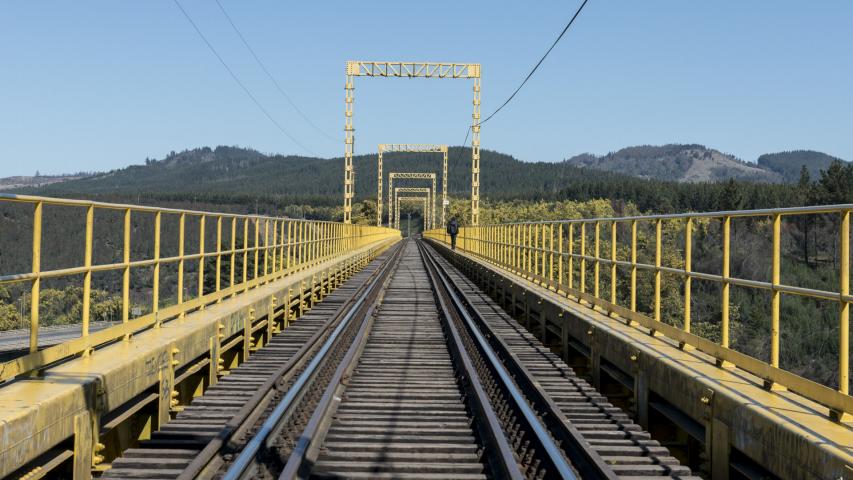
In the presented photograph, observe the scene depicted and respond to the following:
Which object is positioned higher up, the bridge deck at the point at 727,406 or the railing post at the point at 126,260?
the railing post at the point at 126,260

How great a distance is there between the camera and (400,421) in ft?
23.7

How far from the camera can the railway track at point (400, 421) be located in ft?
18.5

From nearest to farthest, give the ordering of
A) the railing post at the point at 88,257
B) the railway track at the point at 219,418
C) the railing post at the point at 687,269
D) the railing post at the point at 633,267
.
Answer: the railway track at the point at 219,418, the railing post at the point at 88,257, the railing post at the point at 687,269, the railing post at the point at 633,267

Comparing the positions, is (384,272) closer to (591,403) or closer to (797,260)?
(591,403)

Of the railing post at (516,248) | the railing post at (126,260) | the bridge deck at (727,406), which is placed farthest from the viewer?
the railing post at (516,248)

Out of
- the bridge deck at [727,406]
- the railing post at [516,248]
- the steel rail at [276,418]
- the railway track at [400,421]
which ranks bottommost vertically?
the railway track at [400,421]

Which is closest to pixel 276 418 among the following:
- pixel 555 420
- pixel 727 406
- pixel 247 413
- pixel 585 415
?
pixel 247 413

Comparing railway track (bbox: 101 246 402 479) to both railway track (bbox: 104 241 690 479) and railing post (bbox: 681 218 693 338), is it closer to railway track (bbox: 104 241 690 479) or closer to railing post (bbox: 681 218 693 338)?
railway track (bbox: 104 241 690 479)

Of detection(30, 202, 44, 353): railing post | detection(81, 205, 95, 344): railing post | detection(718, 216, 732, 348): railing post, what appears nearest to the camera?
detection(30, 202, 44, 353): railing post

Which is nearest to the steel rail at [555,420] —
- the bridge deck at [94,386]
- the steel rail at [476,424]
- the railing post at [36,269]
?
the steel rail at [476,424]

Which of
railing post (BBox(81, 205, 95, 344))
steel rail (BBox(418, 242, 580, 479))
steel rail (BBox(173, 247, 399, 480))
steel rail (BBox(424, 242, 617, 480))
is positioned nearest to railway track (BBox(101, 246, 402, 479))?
steel rail (BBox(173, 247, 399, 480))

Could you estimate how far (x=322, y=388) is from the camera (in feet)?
27.9

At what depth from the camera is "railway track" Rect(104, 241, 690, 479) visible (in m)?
5.62

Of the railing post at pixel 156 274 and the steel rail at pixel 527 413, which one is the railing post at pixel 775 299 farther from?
the railing post at pixel 156 274
